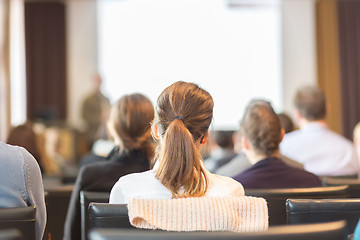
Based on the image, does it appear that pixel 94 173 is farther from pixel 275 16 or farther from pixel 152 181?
pixel 275 16

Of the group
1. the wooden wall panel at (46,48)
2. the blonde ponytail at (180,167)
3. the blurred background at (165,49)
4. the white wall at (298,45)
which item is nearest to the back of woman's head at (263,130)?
the blonde ponytail at (180,167)

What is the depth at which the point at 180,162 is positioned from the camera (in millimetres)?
1397

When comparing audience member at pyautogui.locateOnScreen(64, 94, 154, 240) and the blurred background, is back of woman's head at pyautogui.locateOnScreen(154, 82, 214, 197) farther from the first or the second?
the blurred background

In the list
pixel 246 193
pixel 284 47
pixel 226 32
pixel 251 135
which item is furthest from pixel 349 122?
pixel 246 193

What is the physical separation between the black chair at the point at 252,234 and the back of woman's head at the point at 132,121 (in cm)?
137

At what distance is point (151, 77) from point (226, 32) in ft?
4.84

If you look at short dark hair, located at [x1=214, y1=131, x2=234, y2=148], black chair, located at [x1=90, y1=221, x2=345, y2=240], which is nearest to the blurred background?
short dark hair, located at [x1=214, y1=131, x2=234, y2=148]

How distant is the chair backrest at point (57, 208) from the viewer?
7.23 feet

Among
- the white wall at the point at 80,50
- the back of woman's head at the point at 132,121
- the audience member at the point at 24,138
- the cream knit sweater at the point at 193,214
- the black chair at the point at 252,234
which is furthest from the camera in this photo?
the white wall at the point at 80,50

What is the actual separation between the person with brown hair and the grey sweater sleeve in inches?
10.1

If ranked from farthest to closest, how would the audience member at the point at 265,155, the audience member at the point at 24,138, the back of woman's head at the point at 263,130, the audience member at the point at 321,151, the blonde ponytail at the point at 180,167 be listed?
the audience member at the point at 321,151, the audience member at the point at 24,138, the back of woman's head at the point at 263,130, the audience member at the point at 265,155, the blonde ponytail at the point at 180,167

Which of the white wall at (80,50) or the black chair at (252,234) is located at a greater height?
the white wall at (80,50)

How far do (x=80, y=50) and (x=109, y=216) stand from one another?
7614 millimetres

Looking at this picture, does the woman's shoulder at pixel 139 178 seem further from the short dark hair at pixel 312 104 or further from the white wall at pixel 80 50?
the white wall at pixel 80 50
